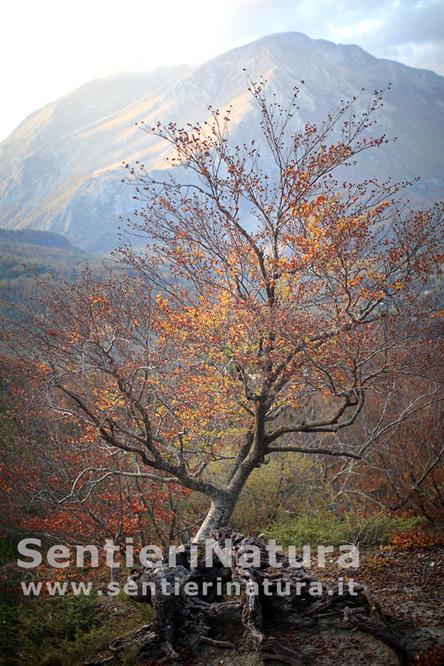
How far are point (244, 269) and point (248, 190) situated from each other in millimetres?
1579

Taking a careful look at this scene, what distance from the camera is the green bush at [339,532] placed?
34.3 ft

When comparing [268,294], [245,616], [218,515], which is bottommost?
[245,616]

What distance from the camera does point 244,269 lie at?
9.77m

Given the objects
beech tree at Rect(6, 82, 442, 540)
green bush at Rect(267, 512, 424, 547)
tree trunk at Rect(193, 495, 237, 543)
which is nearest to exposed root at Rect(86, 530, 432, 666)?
tree trunk at Rect(193, 495, 237, 543)

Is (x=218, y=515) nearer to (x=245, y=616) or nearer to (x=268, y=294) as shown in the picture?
(x=245, y=616)

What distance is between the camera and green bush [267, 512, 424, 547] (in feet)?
34.3

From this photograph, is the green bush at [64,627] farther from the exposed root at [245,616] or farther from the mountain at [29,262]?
the mountain at [29,262]

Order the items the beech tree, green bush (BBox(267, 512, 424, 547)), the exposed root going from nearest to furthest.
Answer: the exposed root < the beech tree < green bush (BBox(267, 512, 424, 547))

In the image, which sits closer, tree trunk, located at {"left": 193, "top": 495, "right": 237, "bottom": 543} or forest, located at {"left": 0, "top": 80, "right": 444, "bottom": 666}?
forest, located at {"left": 0, "top": 80, "right": 444, "bottom": 666}

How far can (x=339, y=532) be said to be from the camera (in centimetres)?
1060

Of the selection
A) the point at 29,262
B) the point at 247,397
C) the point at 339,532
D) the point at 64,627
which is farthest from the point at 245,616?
the point at 29,262

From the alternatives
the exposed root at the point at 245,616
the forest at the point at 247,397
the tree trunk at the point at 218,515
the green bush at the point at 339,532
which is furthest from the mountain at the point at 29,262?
the green bush at the point at 339,532

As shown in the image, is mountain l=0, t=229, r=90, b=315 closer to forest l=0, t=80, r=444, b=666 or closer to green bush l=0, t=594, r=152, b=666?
forest l=0, t=80, r=444, b=666

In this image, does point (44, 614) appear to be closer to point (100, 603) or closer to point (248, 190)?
point (100, 603)
